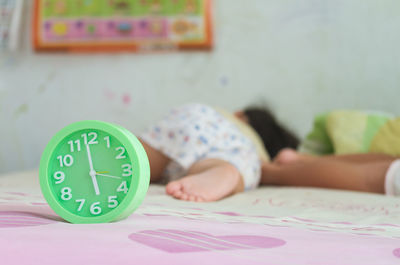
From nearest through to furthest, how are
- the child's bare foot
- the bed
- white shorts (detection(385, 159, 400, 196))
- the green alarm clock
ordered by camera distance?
the bed, the green alarm clock, the child's bare foot, white shorts (detection(385, 159, 400, 196))

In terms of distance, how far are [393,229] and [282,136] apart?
126cm

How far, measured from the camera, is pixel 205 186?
101 centimetres

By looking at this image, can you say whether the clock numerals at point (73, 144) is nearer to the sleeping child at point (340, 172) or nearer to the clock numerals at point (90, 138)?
the clock numerals at point (90, 138)

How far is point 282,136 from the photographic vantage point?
6.44 feet

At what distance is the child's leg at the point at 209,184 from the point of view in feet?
3.26

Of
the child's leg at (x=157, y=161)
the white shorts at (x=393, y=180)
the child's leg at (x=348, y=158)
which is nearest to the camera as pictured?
the white shorts at (x=393, y=180)

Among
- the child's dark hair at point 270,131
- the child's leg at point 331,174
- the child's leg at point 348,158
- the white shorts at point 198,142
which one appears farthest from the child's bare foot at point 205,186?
the child's dark hair at point 270,131

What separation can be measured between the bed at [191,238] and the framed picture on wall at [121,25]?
139 cm

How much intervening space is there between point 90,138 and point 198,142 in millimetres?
686

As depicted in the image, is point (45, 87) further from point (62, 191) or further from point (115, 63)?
point (62, 191)

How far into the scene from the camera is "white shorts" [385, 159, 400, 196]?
3.93 ft

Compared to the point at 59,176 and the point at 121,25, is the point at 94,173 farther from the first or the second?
the point at 121,25

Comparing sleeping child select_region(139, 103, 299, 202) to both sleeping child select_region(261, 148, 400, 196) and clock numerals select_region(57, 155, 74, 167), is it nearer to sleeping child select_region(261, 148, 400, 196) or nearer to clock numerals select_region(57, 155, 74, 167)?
sleeping child select_region(261, 148, 400, 196)

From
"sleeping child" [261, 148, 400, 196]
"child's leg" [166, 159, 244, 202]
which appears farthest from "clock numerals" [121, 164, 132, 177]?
"sleeping child" [261, 148, 400, 196]
